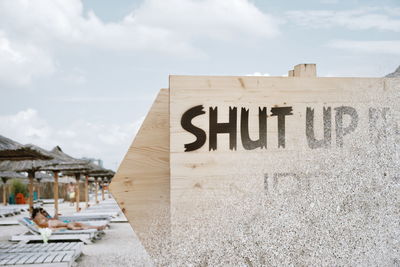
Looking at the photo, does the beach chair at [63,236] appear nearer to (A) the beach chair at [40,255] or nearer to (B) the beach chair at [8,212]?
(A) the beach chair at [40,255]

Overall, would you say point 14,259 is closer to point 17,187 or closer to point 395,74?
point 395,74

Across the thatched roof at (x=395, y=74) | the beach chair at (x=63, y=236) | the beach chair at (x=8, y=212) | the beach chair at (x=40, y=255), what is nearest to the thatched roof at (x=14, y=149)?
the beach chair at (x=40, y=255)

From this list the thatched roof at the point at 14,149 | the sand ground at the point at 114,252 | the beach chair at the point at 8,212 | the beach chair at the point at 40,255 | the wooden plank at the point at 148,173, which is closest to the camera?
the wooden plank at the point at 148,173

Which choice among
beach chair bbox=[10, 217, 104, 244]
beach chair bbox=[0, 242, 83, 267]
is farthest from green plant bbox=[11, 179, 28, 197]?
beach chair bbox=[0, 242, 83, 267]

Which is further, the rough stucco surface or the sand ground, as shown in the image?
the sand ground

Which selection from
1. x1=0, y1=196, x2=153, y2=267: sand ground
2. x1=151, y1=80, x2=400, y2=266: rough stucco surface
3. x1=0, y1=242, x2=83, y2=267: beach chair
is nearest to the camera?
x1=151, y1=80, x2=400, y2=266: rough stucco surface

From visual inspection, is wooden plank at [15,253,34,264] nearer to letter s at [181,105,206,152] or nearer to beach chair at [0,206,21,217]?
letter s at [181,105,206,152]

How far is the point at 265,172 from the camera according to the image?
155 centimetres

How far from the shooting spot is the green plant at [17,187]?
33888mm

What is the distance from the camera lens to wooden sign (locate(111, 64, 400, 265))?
4.99 ft

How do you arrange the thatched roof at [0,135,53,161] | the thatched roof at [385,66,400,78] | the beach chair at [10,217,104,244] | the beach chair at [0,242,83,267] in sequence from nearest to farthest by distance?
1. the thatched roof at [385,66,400,78]
2. the beach chair at [0,242,83,267]
3. the thatched roof at [0,135,53,161]
4. the beach chair at [10,217,104,244]

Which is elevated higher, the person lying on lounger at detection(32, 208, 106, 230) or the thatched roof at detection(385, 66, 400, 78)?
the thatched roof at detection(385, 66, 400, 78)

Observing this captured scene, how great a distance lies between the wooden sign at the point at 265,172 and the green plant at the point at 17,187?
3446 cm

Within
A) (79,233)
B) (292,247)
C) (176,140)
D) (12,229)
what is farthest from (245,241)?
(12,229)
